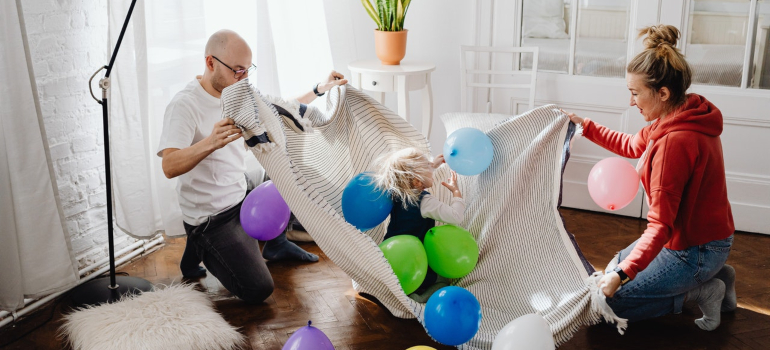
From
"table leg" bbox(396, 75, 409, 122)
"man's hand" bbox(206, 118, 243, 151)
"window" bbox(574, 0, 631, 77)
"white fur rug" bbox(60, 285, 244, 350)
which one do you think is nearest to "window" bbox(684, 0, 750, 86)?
"window" bbox(574, 0, 631, 77)

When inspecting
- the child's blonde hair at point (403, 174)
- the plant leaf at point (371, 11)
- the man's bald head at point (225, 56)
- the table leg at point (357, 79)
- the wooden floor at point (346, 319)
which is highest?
the plant leaf at point (371, 11)

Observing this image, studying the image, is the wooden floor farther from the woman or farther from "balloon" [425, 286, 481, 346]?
"balloon" [425, 286, 481, 346]

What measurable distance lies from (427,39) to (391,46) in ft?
1.69

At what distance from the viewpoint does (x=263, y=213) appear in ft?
8.75

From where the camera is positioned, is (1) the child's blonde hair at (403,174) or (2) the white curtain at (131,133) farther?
(2) the white curtain at (131,133)

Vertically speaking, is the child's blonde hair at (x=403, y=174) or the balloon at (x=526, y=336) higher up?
the child's blonde hair at (x=403, y=174)

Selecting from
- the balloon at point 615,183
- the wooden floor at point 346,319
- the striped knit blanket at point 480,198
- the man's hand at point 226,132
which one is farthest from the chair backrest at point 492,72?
the man's hand at point 226,132

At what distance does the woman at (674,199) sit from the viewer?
7.33ft

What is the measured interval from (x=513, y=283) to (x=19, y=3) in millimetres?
2011

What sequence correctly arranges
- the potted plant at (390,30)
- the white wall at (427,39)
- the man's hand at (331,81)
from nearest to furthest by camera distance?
the man's hand at (331,81) → the potted plant at (390,30) → the white wall at (427,39)

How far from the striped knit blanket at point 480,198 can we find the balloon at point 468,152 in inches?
3.5

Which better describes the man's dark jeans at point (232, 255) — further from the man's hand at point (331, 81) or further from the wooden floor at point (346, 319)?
the man's hand at point (331, 81)

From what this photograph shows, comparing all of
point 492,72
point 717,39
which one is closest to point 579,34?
point 492,72

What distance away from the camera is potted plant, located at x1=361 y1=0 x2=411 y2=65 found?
3693 mm
